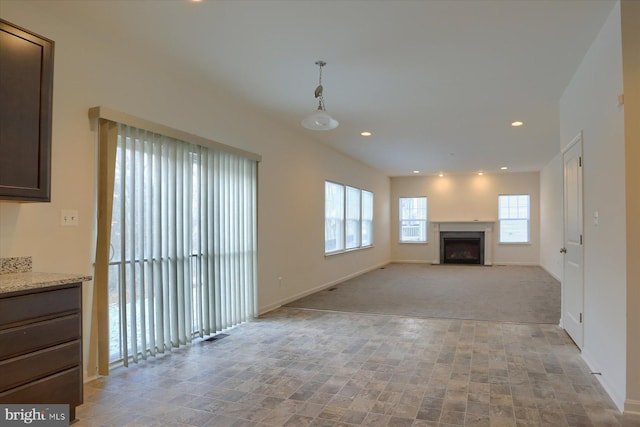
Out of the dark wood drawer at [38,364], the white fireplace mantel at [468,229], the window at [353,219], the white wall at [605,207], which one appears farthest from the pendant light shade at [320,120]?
the white fireplace mantel at [468,229]

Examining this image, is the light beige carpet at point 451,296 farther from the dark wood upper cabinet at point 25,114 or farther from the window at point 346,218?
the dark wood upper cabinet at point 25,114

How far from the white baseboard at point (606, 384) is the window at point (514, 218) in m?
8.59

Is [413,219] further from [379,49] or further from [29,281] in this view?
[29,281]

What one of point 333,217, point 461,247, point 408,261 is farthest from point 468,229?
point 333,217

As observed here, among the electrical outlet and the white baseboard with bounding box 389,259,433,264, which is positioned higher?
the electrical outlet

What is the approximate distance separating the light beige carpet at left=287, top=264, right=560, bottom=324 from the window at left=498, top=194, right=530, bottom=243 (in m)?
1.87

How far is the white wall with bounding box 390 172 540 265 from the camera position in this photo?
36.8 feet

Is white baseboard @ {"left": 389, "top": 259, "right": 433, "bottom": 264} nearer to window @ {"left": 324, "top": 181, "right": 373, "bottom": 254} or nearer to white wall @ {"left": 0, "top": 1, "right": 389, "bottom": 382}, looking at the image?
window @ {"left": 324, "top": 181, "right": 373, "bottom": 254}

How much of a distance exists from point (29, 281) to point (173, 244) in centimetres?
157

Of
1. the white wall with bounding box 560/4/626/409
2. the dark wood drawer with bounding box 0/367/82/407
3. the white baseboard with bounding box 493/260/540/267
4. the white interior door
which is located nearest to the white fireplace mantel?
the white baseboard with bounding box 493/260/540/267

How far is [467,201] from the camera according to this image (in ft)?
38.8

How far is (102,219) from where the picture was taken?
10.2 ft

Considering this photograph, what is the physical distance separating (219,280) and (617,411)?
3.58 meters

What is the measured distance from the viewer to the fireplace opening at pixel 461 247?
1166 centimetres
